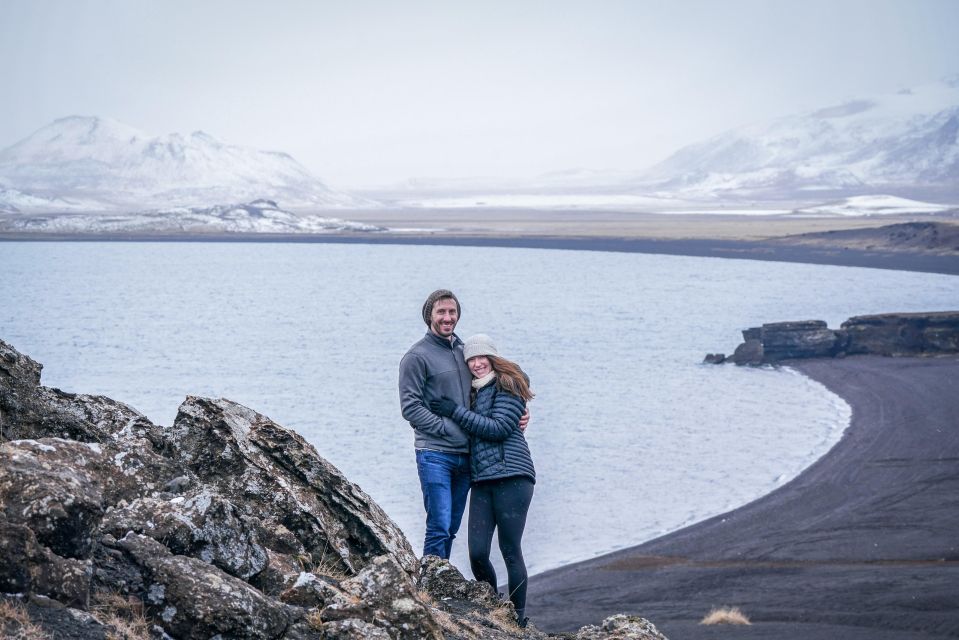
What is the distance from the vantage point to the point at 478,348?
24.8 feet

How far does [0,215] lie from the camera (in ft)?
649

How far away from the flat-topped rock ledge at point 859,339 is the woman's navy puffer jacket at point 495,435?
1490 inches

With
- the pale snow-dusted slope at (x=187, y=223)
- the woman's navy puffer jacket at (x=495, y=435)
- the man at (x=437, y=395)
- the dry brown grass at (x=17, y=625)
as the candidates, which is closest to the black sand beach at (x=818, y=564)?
the man at (x=437, y=395)

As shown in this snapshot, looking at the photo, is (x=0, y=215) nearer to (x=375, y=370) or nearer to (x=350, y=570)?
(x=375, y=370)

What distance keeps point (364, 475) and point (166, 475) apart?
18.4 metres

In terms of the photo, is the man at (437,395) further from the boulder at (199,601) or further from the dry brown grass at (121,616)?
the dry brown grass at (121,616)

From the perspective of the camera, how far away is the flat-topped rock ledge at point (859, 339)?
4284 cm

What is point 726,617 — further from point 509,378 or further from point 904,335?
point 904,335

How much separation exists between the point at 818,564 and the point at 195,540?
14077 mm

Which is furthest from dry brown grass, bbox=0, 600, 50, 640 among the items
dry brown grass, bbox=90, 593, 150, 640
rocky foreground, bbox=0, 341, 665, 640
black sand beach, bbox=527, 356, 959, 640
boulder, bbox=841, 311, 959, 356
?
boulder, bbox=841, 311, 959, 356

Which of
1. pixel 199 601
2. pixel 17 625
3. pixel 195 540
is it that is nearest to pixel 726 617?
pixel 195 540

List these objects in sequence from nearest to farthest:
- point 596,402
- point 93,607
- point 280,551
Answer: point 93,607, point 280,551, point 596,402

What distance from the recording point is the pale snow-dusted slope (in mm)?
169875

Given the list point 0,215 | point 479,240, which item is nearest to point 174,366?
point 479,240
